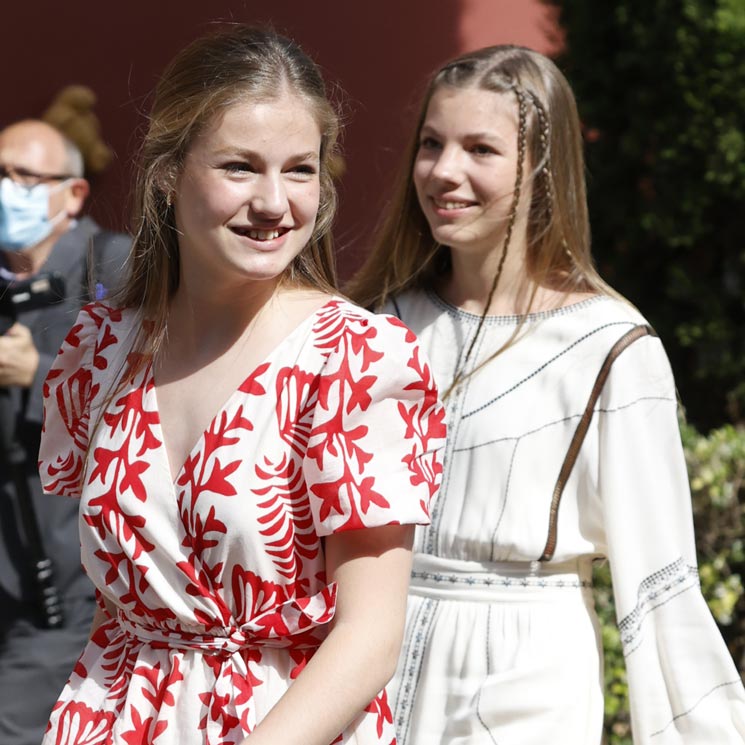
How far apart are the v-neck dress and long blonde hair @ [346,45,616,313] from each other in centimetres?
125

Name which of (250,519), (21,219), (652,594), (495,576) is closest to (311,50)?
(21,219)

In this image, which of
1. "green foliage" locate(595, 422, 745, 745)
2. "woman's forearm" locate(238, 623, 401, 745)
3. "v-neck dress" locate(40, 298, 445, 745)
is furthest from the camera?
"green foliage" locate(595, 422, 745, 745)

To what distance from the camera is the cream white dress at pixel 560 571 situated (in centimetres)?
267

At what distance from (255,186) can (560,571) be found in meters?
1.27

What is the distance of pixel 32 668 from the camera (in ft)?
12.9

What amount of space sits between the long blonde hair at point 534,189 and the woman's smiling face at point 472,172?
3 centimetres

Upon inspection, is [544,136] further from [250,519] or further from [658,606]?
[250,519]

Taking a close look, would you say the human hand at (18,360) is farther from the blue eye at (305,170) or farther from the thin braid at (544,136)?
the blue eye at (305,170)

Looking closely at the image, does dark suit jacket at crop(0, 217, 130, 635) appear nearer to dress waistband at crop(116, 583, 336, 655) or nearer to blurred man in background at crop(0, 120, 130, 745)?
blurred man in background at crop(0, 120, 130, 745)

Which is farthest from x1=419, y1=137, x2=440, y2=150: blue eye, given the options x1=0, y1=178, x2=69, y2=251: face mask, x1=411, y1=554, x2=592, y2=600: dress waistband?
x1=0, y1=178, x2=69, y2=251: face mask

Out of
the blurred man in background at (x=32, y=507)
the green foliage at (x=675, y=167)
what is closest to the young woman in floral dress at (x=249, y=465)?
the blurred man in background at (x=32, y=507)

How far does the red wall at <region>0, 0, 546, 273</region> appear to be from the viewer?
4961 mm

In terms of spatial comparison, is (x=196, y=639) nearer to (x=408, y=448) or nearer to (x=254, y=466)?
(x=254, y=466)

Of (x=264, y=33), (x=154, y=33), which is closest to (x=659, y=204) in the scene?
(x=154, y=33)
